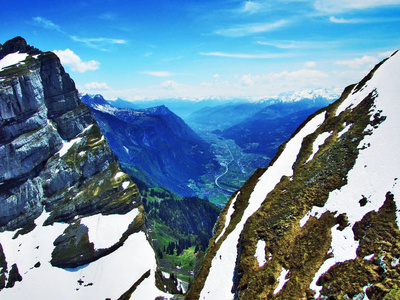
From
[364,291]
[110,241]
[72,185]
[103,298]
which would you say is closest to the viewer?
[364,291]

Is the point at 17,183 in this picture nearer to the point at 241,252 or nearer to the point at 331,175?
the point at 241,252

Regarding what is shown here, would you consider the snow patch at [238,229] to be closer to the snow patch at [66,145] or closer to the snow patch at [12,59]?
the snow patch at [66,145]

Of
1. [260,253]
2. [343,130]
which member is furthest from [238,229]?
[343,130]

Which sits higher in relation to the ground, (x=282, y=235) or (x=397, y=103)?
(x=397, y=103)

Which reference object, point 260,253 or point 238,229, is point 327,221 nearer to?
point 260,253

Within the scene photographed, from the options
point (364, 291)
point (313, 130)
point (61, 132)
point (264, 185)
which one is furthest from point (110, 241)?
point (364, 291)
